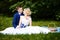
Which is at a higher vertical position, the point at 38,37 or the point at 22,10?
the point at 22,10

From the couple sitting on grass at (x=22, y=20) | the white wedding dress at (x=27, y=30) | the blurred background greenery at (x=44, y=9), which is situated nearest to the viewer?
the white wedding dress at (x=27, y=30)

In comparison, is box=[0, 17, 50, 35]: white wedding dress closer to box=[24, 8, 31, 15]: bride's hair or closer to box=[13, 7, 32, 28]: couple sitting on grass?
box=[13, 7, 32, 28]: couple sitting on grass

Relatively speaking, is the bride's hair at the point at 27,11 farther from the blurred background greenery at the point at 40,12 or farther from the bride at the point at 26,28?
the blurred background greenery at the point at 40,12

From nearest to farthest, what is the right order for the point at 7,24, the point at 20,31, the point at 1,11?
the point at 20,31, the point at 7,24, the point at 1,11

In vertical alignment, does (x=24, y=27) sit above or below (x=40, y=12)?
below

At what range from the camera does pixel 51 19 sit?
1243 cm

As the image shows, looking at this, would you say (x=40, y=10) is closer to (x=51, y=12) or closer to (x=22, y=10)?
(x=51, y=12)

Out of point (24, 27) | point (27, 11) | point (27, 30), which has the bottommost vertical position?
point (27, 30)

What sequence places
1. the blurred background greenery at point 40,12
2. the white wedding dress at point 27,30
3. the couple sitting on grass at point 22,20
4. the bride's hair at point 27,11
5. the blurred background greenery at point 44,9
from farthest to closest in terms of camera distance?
the blurred background greenery at point 44,9, the blurred background greenery at point 40,12, the bride's hair at point 27,11, the couple sitting on grass at point 22,20, the white wedding dress at point 27,30

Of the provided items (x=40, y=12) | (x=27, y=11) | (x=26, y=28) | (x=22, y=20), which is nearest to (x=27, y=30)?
(x=26, y=28)

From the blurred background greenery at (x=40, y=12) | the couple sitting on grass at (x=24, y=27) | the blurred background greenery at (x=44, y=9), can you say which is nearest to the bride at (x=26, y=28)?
the couple sitting on grass at (x=24, y=27)

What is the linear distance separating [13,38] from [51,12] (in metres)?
3.97

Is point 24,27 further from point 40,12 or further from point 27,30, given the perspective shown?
point 40,12

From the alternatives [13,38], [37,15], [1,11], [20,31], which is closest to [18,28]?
[20,31]
